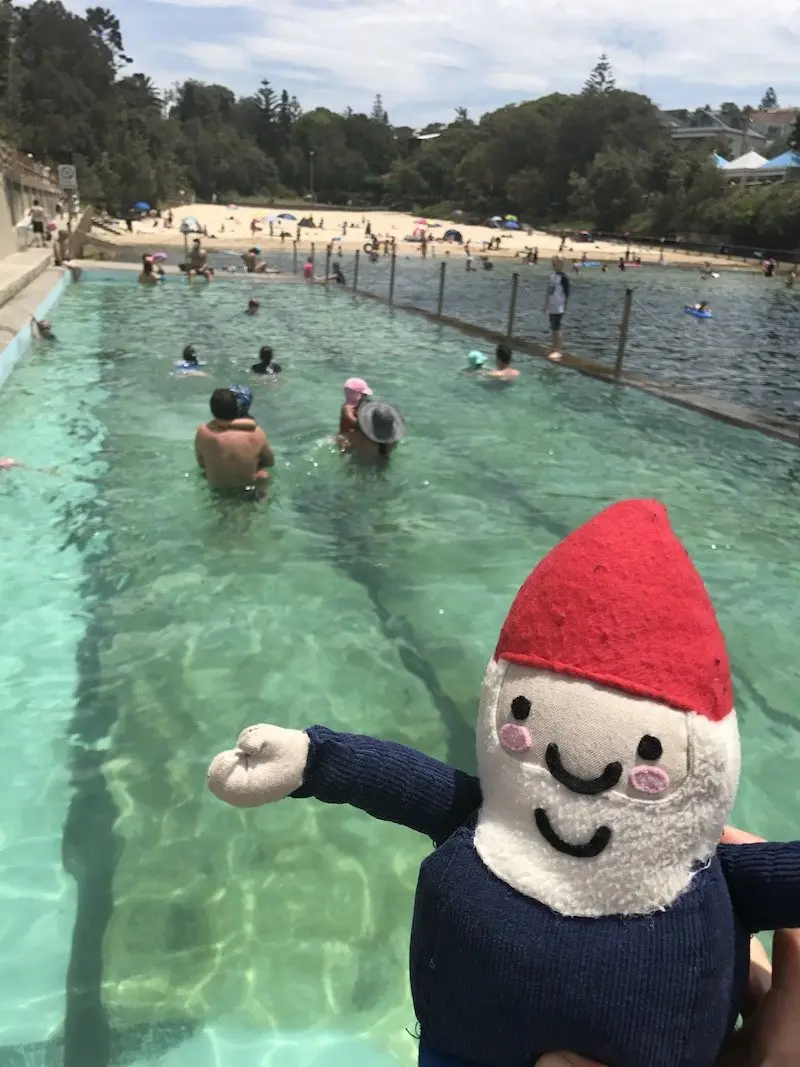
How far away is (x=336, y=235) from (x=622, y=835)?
81.0 metres

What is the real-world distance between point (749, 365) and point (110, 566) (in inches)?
744

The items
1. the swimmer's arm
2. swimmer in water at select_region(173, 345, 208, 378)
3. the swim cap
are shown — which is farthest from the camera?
swimmer in water at select_region(173, 345, 208, 378)

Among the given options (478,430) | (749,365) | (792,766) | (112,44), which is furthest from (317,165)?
(792,766)

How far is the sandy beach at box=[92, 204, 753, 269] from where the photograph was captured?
201 feet

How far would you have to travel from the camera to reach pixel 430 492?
8875mm

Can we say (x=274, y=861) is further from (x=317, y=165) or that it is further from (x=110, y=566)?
(x=317, y=165)

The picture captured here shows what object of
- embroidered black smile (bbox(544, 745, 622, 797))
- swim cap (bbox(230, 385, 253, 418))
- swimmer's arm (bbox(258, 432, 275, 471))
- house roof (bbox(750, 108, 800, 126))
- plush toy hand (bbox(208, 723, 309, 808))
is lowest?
swimmer's arm (bbox(258, 432, 275, 471))

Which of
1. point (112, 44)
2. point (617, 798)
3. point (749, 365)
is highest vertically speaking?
point (112, 44)

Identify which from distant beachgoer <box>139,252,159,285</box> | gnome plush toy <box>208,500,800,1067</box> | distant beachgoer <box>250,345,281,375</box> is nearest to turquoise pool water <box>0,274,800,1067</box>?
distant beachgoer <box>250,345,281,375</box>

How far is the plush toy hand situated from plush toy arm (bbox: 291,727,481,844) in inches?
2.7

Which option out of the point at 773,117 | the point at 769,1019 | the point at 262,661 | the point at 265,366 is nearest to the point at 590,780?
the point at 769,1019

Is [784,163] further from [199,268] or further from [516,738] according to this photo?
[516,738]

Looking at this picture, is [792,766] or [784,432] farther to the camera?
[784,432]

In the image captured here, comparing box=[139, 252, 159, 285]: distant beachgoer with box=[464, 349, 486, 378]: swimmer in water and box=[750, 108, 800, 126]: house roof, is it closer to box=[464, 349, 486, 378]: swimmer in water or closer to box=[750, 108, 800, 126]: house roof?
box=[464, 349, 486, 378]: swimmer in water
